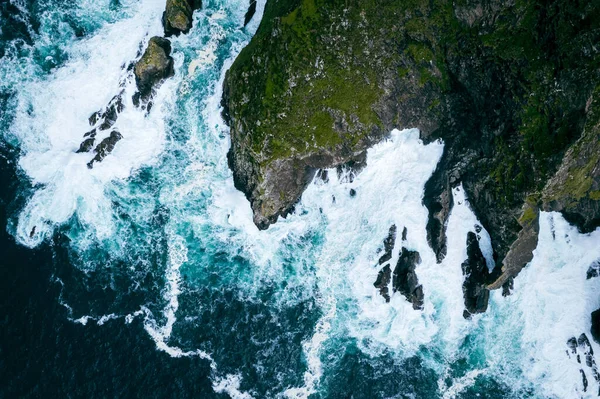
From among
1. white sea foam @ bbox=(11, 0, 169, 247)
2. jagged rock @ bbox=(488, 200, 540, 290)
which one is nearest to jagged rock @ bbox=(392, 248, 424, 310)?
jagged rock @ bbox=(488, 200, 540, 290)

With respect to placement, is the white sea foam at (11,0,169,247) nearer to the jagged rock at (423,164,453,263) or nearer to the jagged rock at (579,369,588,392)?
the jagged rock at (423,164,453,263)

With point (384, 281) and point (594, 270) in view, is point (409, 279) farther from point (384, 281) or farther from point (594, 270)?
point (594, 270)

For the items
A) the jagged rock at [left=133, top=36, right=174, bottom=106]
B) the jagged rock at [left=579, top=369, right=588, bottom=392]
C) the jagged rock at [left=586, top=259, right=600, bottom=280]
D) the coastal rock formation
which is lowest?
the jagged rock at [left=579, top=369, right=588, bottom=392]

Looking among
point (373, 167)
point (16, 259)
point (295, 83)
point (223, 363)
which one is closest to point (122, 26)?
point (295, 83)

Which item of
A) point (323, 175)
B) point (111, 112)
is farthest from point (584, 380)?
point (111, 112)

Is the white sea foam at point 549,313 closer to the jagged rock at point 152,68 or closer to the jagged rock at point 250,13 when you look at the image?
the jagged rock at point 250,13

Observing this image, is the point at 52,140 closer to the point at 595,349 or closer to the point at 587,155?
the point at 587,155
